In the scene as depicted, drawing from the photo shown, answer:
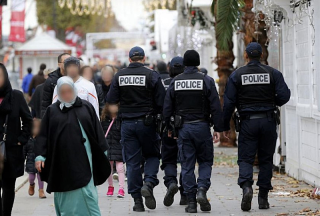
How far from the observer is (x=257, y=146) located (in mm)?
10797

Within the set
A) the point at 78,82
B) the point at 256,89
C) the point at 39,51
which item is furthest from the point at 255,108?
the point at 39,51

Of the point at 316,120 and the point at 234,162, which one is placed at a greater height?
the point at 316,120

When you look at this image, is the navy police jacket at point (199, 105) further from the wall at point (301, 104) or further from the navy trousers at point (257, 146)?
the wall at point (301, 104)

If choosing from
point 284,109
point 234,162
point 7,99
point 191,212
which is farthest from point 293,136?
point 7,99

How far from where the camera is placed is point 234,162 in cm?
1814

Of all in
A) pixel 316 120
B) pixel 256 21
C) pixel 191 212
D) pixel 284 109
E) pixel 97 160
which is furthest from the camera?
pixel 284 109

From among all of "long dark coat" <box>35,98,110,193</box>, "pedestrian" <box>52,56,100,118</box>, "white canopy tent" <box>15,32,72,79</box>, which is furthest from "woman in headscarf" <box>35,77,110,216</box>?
"white canopy tent" <box>15,32,72,79</box>

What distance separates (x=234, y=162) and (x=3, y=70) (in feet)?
32.3

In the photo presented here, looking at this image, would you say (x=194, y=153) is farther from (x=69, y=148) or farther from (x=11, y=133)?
(x=69, y=148)

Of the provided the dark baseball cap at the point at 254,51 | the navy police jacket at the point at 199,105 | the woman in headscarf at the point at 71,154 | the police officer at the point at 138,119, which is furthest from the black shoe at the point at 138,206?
the woman in headscarf at the point at 71,154

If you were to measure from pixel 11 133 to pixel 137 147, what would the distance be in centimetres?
220

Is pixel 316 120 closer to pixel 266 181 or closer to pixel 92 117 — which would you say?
pixel 266 181

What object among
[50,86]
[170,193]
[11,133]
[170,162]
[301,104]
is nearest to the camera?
[11,133]

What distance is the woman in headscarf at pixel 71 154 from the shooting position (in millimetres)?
7926
